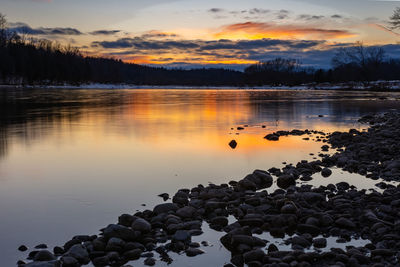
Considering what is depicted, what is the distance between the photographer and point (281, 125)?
68.1 ft

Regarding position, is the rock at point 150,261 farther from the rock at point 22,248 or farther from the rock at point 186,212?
the rock at point 22,248

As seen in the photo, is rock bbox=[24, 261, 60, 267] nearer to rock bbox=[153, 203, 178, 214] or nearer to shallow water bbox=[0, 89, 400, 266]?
shallow water bbox=[0, 89, 400, 266]

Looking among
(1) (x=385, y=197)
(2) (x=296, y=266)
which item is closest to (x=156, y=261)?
(2) (x=296, y=266)

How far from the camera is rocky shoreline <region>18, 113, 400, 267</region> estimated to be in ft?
15.8

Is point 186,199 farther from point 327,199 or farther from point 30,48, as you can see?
point 30,48

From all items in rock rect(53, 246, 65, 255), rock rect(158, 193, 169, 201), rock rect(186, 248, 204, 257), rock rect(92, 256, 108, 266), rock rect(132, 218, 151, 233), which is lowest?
rock rect(186, 248, 204, 257)

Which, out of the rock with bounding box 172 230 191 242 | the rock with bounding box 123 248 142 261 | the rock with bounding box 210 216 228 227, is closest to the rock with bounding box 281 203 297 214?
the rock with bounding box 210 216 228 227

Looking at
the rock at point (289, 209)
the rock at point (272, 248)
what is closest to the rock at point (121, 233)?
the rock at point (272, 248)

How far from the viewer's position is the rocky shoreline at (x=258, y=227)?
4.82 metres

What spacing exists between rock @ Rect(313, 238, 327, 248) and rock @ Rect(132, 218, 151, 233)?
2374 mm

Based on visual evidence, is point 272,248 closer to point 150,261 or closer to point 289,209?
point 289,209

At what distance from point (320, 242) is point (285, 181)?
308 centimetres

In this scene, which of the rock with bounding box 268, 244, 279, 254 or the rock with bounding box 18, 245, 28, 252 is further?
the rock with bounding box 18, 245, 28, 252

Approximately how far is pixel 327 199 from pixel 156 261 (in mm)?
3901
